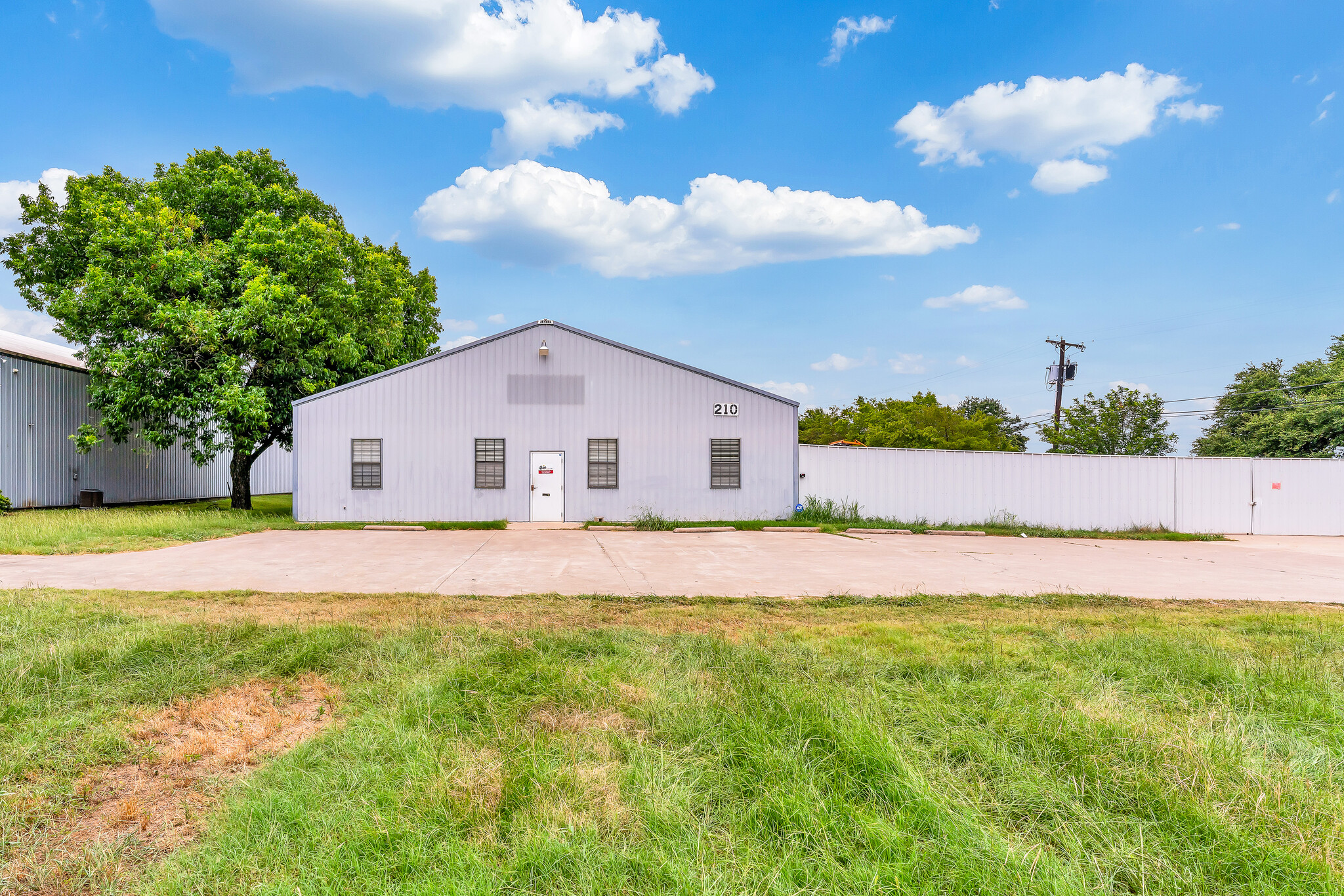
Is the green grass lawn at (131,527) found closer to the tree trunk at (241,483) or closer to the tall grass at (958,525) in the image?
the tree trunk at (241,483)

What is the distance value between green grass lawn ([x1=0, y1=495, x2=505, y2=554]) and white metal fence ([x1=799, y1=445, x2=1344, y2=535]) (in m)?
10.6

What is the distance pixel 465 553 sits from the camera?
37.5ft

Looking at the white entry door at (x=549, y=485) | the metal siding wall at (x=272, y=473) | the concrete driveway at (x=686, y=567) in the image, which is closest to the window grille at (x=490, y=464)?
the white entry door at (x=549, y=485)

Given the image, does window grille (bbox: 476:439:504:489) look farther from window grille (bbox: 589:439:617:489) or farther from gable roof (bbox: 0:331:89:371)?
gable roof (bbox: 0:331:89:371)

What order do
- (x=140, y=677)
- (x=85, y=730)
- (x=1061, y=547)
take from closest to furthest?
(x=85, y=730) → (x=140, y=677) → (x=1061, y=547)

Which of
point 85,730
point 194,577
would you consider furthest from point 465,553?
point 85,730

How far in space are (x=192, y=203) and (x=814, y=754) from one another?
26.6m

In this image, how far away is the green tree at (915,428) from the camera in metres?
41.7

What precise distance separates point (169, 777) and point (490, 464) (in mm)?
15070

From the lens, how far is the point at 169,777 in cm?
311

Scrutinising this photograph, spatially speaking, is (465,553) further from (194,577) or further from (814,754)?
(814,754)

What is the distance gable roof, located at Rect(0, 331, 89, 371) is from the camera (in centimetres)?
1947

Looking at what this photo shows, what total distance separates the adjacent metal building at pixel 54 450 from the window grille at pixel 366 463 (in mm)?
10143

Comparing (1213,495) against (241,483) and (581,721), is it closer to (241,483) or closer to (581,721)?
(581,721)
